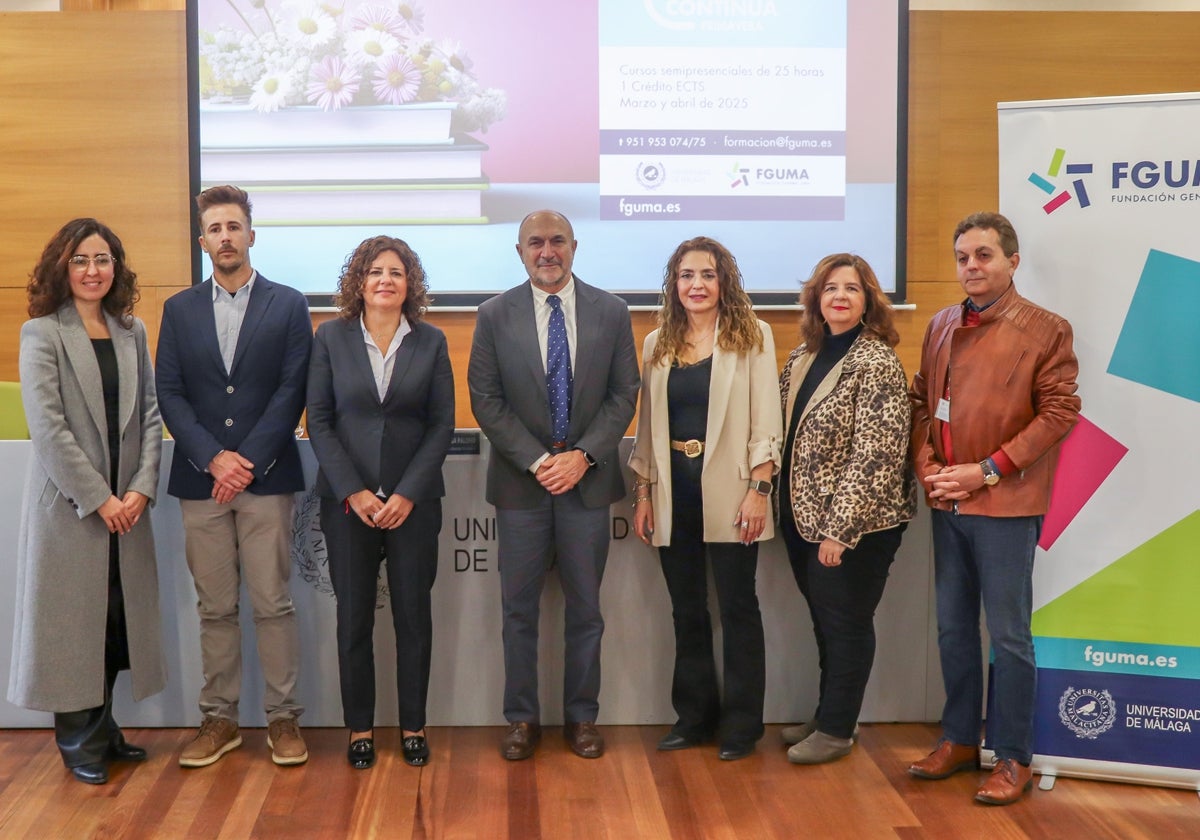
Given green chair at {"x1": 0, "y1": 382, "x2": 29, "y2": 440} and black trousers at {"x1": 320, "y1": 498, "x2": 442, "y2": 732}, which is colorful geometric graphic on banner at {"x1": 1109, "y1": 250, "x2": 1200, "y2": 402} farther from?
green chair at {"x1": 0, "y1": 382, "x2": 29, "y2": 440}

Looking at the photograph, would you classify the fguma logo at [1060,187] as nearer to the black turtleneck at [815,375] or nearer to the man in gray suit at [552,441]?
the black turtleneck at [815,375]

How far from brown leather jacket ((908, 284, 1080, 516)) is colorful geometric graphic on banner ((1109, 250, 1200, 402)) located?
0.26 meters

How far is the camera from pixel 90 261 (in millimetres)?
3213

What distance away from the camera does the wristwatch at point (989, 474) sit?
301 cm

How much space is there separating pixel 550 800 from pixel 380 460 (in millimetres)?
1137

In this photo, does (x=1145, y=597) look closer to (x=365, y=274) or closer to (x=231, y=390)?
(x=365, y=274)

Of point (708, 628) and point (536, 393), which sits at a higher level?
point (536, 393)

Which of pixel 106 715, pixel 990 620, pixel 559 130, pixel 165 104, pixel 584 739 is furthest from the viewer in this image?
pixel 559 130

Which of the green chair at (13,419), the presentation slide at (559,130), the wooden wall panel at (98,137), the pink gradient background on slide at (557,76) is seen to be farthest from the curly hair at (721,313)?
the wooden wall panel at (98,137)

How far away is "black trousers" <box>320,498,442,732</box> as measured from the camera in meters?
3.29

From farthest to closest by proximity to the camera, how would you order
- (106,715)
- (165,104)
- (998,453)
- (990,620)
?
1. (165,104)
2. (106,715)
3. (990,620)
4. (998,453)

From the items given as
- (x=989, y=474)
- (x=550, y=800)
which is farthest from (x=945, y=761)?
(x=550, y=800)

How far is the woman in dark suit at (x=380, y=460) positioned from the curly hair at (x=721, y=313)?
0.72 meters

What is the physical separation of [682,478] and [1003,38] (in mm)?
3131
